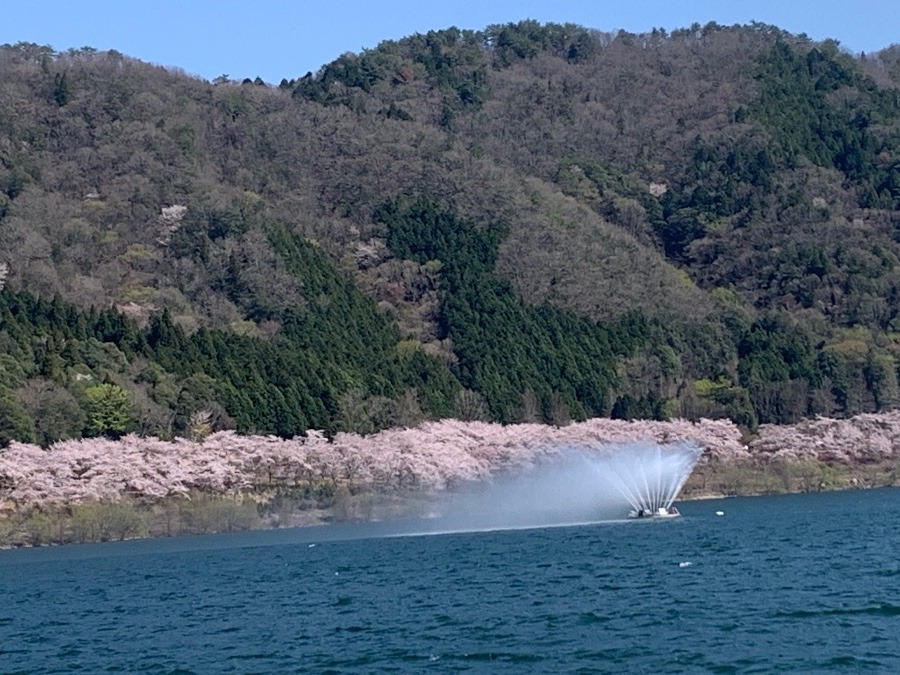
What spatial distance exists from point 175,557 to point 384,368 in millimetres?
38828

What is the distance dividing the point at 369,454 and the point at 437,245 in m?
42.2

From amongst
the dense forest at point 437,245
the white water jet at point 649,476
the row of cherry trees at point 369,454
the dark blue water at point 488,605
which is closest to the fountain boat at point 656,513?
the white water jet at point 649,476

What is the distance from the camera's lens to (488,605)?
1284 inches

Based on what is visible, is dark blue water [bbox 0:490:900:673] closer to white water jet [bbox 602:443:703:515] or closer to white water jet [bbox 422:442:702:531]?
white water jet [bbox 602:443:703:515]

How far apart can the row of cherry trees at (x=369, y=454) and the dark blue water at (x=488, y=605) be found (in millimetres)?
10815

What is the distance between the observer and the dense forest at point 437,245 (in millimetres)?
81125

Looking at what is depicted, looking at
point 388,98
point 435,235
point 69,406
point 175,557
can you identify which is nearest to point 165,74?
point 388,98

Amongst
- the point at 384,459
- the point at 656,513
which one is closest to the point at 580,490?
the point at 384,459

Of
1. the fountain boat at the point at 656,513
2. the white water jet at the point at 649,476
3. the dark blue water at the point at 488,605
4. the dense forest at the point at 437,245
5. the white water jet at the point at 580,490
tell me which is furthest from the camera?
the dense forest at the point at 437,245

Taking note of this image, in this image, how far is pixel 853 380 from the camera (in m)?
97.1

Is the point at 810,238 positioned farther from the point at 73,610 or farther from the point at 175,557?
the point at 73,610

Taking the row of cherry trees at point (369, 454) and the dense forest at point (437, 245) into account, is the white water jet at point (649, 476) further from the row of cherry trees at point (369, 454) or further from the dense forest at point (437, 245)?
the dense forest at point (437, 245)

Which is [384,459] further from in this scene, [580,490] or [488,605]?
[488,605]

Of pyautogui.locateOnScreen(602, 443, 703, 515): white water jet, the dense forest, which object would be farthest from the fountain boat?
the dense forest
